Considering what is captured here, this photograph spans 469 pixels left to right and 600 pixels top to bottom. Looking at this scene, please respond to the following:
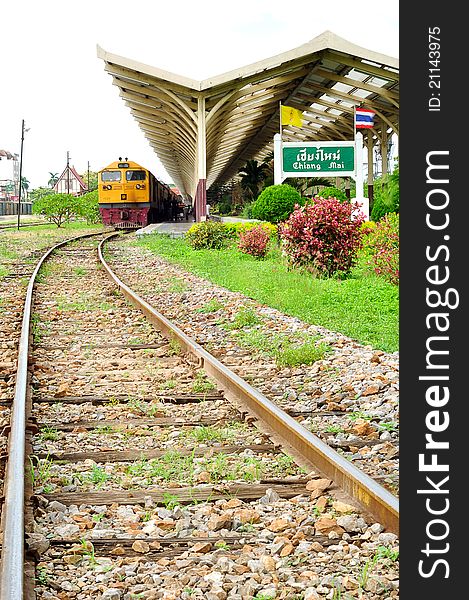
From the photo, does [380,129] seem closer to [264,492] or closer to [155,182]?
[155,182]

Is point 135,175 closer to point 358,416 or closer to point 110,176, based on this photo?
point 110,176

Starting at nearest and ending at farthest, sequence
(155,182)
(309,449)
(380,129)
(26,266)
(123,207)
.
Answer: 1. (309,449)
2. (26,266)
3. (380,129)
4. (123,207)
5. (155,182)

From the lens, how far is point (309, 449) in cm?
464

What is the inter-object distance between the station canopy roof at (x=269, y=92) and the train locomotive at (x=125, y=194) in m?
2.04

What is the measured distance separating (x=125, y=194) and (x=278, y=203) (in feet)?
53.2

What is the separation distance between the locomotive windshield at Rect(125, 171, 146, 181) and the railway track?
100ft

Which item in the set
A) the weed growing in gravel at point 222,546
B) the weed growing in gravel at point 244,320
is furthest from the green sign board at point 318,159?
the weed growing in gravel at point 222,546

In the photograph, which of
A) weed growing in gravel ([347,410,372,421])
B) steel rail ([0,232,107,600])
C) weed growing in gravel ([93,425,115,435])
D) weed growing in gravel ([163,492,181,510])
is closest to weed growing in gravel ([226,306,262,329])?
steel rail ([0,232,107,600])

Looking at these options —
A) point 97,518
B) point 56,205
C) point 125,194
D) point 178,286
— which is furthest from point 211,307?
point 56,205

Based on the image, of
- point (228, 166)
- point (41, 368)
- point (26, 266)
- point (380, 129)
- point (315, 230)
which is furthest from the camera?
point (228, 166)

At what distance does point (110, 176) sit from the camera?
3766cm

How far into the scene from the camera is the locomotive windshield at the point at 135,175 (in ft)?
122

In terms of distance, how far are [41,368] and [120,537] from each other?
158 inches

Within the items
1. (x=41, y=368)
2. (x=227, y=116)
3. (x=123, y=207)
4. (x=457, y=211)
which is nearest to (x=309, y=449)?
(x=457, y=211)
